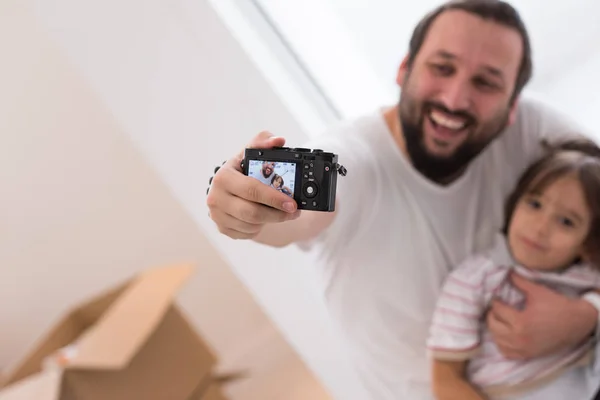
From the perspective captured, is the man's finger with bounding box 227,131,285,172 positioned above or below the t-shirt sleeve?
above

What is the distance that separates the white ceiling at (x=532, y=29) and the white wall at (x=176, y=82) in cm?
22

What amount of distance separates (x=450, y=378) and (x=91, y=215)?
1.06 metres

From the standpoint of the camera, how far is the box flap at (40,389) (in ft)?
3.09

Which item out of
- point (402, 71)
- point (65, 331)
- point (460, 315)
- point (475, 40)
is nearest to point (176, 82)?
point (402, 71)

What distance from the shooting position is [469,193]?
0.82 metres

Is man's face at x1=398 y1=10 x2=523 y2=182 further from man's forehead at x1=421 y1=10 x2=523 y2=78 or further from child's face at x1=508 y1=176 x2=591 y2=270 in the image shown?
child's face at x1=508 y1=176 x2=591 y2=270

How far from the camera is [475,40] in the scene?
69 cm

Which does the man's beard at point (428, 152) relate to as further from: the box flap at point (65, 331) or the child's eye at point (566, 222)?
the box flap at point (65, 331)

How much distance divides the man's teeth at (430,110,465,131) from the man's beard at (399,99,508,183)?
0.01 m

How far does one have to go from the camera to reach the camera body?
458 millimetres

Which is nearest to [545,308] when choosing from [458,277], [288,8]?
[458,277]

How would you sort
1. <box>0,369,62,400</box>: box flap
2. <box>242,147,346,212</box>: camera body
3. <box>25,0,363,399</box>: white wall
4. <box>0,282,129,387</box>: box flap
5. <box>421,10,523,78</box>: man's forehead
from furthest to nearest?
<box>0,282,129,387</box>: box flap
<box>0,369,62,400</box>: box flap
<box>25,0,363,399</box>: white wall
<box>421,10,523,78</box>: man's forehead
<box>242,147,346,212</box>: camera body

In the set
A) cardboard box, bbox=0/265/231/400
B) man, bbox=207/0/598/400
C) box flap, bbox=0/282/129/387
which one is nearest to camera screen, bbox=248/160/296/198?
man, bbox=207/0/598/400

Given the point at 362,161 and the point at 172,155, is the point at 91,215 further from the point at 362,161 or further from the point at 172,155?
the point at 362,161
